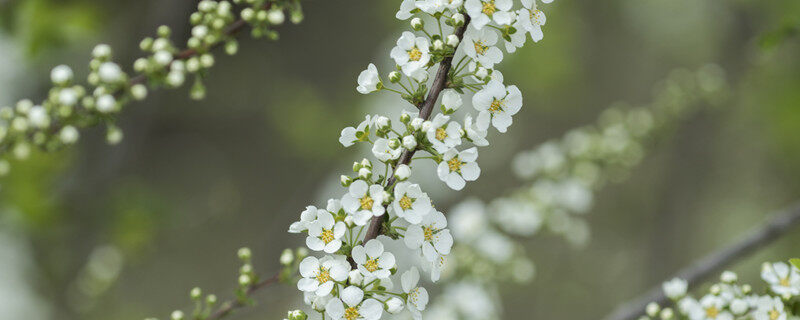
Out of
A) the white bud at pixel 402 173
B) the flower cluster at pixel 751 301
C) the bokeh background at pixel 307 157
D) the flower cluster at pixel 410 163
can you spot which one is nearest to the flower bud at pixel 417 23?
the flower cluster at pixel 410 163

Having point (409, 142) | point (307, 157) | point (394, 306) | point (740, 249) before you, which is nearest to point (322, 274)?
point (394, 306)

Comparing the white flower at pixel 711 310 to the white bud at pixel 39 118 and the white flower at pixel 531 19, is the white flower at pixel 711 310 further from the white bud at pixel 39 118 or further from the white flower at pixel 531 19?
the white bud at pixel 39 118

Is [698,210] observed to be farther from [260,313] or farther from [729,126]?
[260,313]

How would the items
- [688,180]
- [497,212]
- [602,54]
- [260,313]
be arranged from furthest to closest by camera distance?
[602,54] < [688,180] < [260,313] < [497,212]

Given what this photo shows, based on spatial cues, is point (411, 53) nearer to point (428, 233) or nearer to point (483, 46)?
point (483, 46)

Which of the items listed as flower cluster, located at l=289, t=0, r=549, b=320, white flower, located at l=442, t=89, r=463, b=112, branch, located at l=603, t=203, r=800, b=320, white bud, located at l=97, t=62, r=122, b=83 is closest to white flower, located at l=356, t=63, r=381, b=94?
flower cluster, located at l=289, t=0, r=549, b=320

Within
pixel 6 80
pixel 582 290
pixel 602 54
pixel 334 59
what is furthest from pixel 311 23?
pixel 582 290
